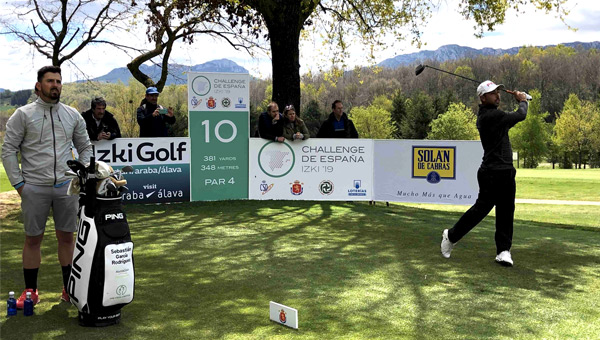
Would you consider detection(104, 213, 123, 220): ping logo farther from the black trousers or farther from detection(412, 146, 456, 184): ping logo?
detection(412, 146, 456, 184): ping logo

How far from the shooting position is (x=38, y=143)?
558 cm

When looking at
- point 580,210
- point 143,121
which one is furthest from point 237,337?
point 580,210

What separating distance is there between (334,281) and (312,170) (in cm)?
661

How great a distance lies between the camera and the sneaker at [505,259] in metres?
7.42

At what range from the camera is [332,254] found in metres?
8.13

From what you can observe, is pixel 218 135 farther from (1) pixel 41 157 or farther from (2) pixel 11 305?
(2) pixel 11 305

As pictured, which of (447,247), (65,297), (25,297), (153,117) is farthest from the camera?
(153,117)

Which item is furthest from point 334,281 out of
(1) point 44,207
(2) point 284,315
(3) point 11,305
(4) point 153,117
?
(4) point 153,117

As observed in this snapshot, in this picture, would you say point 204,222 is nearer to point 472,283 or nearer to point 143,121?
point 143,121

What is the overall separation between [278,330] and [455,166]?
866 centimetres

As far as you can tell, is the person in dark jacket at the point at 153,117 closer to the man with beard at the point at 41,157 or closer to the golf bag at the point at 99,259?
the man with beard at the point at 41,157

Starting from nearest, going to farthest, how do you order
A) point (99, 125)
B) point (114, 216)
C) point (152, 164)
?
1. point (114, 216)
2. point (99, 125)
3. point (152, 164)

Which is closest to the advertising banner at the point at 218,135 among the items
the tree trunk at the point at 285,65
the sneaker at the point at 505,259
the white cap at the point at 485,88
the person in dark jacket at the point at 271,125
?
the person in dark jacket at the point at 271,125

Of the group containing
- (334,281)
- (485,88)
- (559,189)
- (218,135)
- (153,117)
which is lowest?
(559,189)
